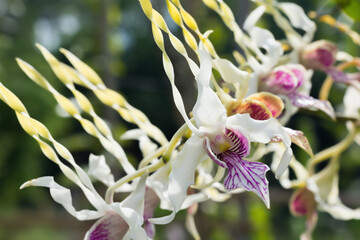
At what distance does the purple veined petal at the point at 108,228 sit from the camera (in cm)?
44

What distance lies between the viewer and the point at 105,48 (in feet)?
5.71

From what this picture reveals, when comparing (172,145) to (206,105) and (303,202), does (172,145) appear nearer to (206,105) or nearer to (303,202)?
(206,105)

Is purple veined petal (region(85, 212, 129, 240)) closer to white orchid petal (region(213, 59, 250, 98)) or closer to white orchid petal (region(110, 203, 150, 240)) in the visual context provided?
white orchid petal (region(110, 203, 150, 240))

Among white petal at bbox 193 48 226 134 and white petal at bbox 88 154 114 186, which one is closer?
white petal at bbox 193 48 226 134

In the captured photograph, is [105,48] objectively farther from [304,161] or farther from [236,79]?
[236,79]

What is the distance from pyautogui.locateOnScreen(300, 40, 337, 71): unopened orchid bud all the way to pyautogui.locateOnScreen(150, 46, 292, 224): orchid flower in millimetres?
243

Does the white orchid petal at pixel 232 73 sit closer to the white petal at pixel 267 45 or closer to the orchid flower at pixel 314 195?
the white petal at pixel 267 45

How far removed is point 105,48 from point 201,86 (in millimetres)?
1434

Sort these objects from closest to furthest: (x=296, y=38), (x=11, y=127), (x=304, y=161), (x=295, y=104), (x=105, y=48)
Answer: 1. (x=295, y=104)
2. (x=296, y=38)
3. (x=105, y=48)
4. (x=304, y=161)
5. (x=11, y=127)

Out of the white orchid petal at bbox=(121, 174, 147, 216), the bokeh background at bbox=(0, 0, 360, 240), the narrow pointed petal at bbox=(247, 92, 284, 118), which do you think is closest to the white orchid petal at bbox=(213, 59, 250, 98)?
the narrow pointed petal at bbox=(247, 92, 284, 118)

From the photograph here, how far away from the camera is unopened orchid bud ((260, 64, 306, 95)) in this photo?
1.64 feet

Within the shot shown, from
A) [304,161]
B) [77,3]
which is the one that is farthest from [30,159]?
[77,3]

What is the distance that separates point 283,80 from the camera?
1.66 ft

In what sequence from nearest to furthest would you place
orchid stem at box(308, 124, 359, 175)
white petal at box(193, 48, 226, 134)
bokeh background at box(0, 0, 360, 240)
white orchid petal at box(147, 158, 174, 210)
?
white petal at box(193, 48, 226, 134)
white orchid petal at box(147, 158, 174, 210)
orchid stem at box(308, 124, 359, 175)
bokeh background at box(0, 0, 360, 240)
